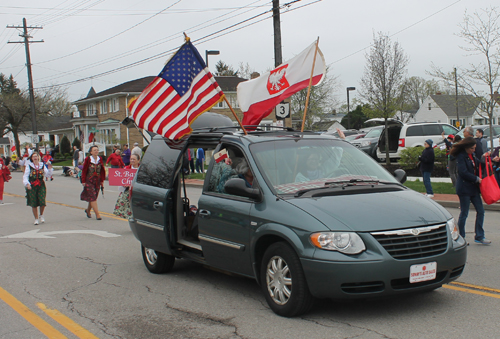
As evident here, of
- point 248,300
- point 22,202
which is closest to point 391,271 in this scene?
point 248,300

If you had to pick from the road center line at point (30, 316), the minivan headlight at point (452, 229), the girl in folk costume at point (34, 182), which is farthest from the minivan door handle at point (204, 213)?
the girl in folk costume at point (34, 182)

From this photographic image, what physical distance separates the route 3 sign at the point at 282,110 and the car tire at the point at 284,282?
12300 millimetres

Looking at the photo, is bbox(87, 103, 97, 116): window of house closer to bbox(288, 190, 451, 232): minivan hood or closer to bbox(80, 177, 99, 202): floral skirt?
bbox(80, 177, 99, 202): floral skirt

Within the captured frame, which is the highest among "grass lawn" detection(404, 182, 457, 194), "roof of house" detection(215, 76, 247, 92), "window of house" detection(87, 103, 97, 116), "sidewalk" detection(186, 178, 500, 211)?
"roof of house" detection(215, 76, 247, 92)

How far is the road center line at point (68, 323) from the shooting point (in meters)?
4.90

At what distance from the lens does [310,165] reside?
19.0 ft

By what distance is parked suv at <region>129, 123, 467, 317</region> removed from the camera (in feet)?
15.1

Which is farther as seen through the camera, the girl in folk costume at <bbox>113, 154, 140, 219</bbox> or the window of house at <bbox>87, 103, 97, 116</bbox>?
the window of house at <bbox>87, 103, 97, 116</bbox>

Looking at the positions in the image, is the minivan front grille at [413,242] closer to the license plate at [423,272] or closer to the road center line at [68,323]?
the license plate at [423,272]

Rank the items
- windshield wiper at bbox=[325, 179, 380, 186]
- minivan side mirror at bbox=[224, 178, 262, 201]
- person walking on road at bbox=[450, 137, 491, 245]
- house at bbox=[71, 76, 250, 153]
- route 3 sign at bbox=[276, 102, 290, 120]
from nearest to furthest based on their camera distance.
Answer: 1. minivan side mirror at bbox=[224, 178, 262, 201]
2. windshield wiper at bbox=[325, 179, 380, 186]
3. person walking on road at bbox=[450, 137, 491, 245]
4. route 3 sign at bbox=[276, 102, 290, 120]
5. house at bbox=[71, 76, 250, 153]

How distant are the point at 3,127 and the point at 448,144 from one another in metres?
59.8


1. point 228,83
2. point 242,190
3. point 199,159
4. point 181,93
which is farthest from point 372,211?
point 228,83

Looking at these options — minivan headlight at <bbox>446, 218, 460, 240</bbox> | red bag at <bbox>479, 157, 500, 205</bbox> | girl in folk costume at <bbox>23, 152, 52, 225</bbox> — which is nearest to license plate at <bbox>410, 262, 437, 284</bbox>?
minivan headlight at <bbox>446, 218, 460, 240</bbox>

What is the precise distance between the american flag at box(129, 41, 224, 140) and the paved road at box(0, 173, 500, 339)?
6.54 ft
